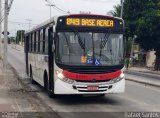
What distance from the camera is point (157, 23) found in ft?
163

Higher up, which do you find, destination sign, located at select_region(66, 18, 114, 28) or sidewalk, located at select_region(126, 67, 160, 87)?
destination sign, located at select_region(66, 18, 114, 28)

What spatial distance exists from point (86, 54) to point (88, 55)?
81mm

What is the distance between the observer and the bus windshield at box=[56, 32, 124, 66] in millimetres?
15906

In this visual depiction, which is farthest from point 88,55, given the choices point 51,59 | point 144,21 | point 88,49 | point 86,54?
point 144,21

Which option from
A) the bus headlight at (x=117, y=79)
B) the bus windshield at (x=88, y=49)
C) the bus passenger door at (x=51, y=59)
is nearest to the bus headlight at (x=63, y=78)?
the bus windshield at (x=88, y=49)

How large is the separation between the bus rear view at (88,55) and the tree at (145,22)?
33.9 m

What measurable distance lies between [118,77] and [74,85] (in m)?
1.62

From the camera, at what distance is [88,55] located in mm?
15992

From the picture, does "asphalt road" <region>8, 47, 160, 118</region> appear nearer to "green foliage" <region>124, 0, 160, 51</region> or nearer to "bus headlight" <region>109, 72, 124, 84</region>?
"bus headlight" <region>109, 72, 124, 84</region>

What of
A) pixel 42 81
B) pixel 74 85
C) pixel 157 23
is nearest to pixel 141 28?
pixel 157 23

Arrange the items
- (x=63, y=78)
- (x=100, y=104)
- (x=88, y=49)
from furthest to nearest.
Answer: (x=100, y=104), (x=88, y=49), (x=63, y=78)

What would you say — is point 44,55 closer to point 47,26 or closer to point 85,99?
point 47,26

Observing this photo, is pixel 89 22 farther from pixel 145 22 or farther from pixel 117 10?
pixel 117 10

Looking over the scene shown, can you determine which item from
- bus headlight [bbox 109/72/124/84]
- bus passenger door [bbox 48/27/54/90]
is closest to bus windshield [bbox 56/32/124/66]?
bus headlight [bbox 109/72/124/84]
